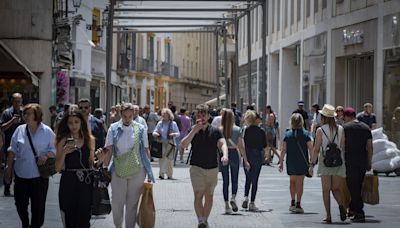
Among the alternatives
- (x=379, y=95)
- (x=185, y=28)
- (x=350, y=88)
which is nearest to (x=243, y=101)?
(x=185, y=28)

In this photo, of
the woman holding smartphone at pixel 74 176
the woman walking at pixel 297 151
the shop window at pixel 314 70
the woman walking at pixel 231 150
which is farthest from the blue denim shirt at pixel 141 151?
the shop window at pixel 314 70

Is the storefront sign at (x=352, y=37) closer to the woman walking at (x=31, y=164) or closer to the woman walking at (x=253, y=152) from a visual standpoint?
the woman walking at (x=253, y=152)

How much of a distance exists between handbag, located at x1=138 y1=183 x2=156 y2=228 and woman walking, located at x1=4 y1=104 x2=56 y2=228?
1.24 metres

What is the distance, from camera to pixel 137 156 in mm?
12516

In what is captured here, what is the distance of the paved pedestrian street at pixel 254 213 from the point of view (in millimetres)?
14859

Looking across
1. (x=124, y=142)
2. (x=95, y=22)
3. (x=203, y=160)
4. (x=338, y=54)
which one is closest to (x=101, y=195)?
(x=124, y=142)

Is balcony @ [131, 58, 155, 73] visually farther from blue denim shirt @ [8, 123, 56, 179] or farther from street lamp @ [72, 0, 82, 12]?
blue denim shirt @ [8, 123, 56, 179]

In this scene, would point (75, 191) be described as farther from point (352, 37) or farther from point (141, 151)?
point (352, 37)

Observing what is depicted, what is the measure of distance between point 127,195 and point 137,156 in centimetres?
50

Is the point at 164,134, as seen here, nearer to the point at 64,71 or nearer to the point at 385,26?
the point at 385,26

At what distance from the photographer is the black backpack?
14.9m

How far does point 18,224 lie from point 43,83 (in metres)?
23.9

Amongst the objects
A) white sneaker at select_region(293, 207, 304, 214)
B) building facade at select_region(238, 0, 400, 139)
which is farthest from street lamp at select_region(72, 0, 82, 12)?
white sneaker at select_region(293, 207, 304, 214)

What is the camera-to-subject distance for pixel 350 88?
36531mm
